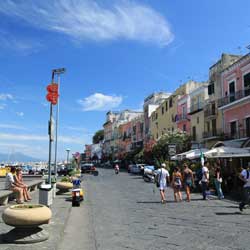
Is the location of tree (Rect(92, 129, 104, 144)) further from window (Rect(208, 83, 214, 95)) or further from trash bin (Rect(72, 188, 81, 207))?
trash bin (Rect(72, 188, 81, 207))

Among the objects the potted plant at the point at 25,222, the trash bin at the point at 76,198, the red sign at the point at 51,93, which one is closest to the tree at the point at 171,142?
the trash bin at the point at 76,198

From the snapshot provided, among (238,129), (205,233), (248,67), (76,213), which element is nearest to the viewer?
(205,233)

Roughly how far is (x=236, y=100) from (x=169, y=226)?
26560 millimetres

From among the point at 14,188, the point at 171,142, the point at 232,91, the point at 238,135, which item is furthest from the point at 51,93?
the point at 171,142

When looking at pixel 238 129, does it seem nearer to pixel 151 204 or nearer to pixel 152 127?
pixel 151 204

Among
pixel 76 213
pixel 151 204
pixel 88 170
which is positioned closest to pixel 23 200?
pixel 76 213

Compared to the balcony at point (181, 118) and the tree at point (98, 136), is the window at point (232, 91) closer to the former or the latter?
the balcony at point (181, 118)

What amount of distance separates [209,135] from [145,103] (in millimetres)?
41943

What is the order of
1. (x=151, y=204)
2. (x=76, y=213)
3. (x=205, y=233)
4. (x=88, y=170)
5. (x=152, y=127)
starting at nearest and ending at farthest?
1. (x=205, y=233)
2. (x=76, y=213)
3. (x=151, y=204)
4. (x=88, y=170)
5. (x=152, y=127)

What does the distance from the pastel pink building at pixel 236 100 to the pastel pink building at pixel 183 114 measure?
12681mm

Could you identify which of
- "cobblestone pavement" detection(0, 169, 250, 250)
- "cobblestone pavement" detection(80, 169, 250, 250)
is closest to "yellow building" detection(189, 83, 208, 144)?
"cobblestone pavement" detection(80, 169, 250, 250)

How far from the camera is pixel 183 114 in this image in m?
53.5

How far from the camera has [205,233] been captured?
30.3ft

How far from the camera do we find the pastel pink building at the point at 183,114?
5133 cm
